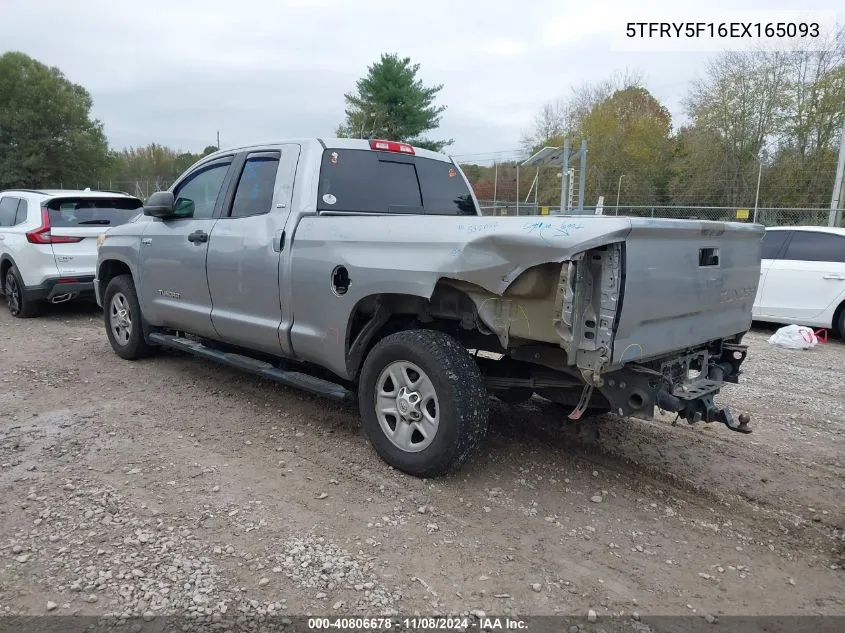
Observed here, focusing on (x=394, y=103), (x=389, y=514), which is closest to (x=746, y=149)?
(x=394, y=103)

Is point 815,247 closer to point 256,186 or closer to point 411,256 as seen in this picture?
point 411,256

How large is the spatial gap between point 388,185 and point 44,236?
234 inches

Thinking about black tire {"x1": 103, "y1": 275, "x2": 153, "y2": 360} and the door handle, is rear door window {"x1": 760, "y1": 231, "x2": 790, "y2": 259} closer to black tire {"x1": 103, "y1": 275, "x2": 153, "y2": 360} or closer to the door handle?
the door handle

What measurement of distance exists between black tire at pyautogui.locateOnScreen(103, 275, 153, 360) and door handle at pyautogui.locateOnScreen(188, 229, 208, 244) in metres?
1.34

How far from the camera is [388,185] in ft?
15.7

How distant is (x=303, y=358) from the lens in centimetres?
443

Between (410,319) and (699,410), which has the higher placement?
(410,319)

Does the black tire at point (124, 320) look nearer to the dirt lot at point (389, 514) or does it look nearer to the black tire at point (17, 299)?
the dirt lot at point (389, 514)

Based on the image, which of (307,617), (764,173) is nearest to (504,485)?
(307,617)

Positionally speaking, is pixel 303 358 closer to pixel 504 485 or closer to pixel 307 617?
pixel 504 485

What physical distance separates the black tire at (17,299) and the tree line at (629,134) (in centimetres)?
840

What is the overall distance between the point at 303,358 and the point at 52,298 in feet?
19.1

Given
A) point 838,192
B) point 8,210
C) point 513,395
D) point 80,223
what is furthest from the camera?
point 838,192

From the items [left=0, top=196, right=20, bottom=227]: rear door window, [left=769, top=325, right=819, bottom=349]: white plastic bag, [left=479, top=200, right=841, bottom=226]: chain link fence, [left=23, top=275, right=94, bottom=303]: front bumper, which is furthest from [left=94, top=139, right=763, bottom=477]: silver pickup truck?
[left=479, top=200, right=841, bottom=226]: chain link fence
